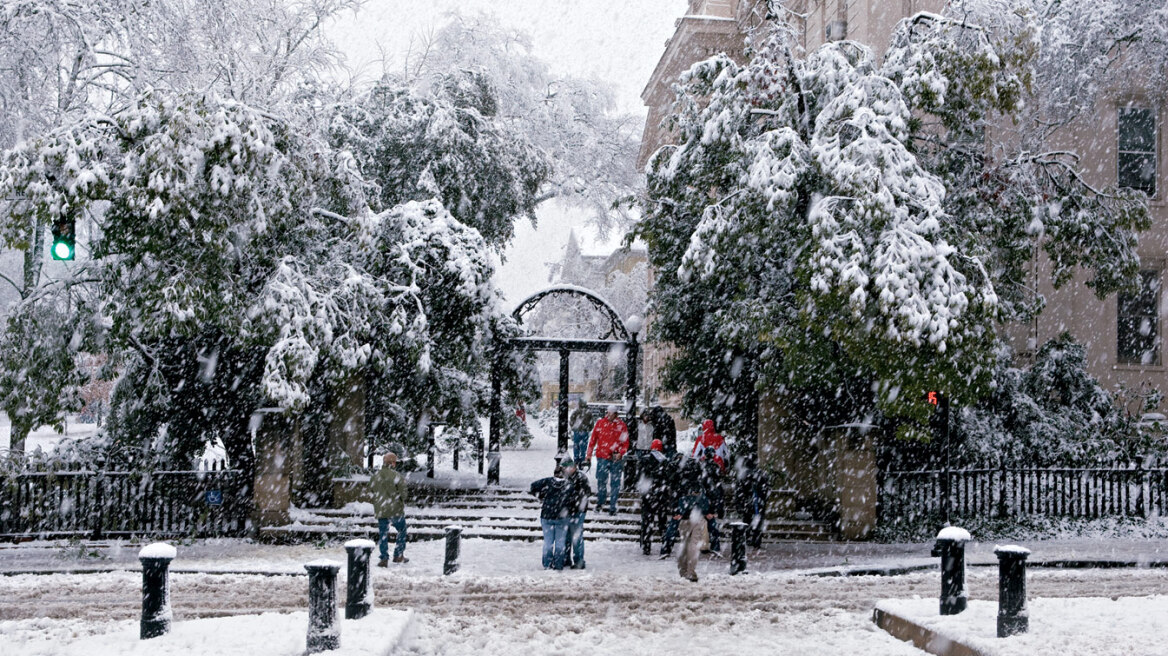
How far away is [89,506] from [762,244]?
10.7 meters

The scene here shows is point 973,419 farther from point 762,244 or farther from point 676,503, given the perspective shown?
point 676,503

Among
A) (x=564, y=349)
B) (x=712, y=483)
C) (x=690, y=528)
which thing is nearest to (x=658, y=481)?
(x=712, y=483)

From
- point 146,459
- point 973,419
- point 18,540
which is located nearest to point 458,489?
point 146,459

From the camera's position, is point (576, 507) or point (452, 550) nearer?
point (452, 550)

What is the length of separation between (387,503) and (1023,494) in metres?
10.4

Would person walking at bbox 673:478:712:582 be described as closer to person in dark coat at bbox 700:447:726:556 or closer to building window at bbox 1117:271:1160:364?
person in dark coat at bbox 700:447:726:556

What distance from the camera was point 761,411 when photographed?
1841cm

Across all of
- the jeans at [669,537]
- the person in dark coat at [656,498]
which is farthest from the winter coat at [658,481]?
the jeans at [669,537]

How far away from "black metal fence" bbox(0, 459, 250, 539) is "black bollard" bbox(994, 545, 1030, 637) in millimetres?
11633

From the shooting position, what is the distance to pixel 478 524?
1675cm

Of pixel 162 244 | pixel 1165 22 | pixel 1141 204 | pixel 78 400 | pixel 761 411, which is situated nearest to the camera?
Result: pixel 162 244

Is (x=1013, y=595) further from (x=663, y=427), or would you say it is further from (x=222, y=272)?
(x=222, y=272)

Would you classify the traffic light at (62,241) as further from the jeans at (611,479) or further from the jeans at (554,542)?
the jeans at (611,479)

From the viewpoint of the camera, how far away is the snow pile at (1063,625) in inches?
275
